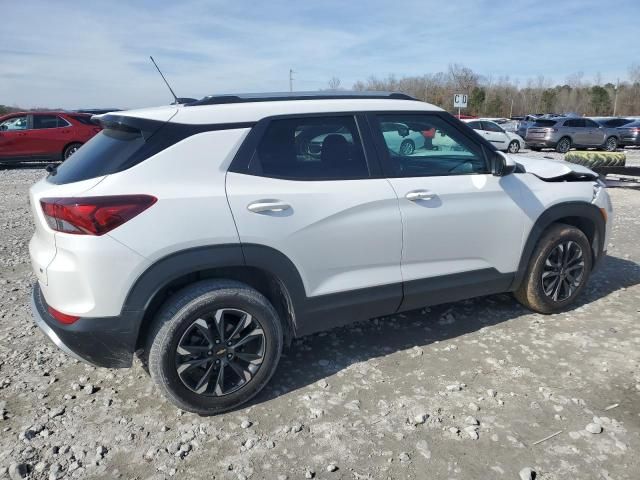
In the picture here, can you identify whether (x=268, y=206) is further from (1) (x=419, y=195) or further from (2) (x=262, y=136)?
(1) (x=419, y=195)

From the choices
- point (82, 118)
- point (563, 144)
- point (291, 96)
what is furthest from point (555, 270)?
point (563, 144)

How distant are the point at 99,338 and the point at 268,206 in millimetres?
1146

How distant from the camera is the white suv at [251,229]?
2615 millimetres

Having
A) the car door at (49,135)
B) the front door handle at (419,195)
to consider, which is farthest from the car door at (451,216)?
the car door at (49,135)

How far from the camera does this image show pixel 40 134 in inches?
557

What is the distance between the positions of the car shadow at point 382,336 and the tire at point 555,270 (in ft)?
0.76

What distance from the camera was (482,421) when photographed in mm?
2855

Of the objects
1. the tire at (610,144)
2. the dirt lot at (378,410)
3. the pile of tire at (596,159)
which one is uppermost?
the pile of tire at (596,159)

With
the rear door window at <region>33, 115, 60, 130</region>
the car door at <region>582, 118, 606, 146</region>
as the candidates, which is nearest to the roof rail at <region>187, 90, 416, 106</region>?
the rear door window at <region>33, 115, 60, 130</region>

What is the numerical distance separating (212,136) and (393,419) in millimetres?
1928

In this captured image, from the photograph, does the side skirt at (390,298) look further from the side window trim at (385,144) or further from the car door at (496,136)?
the car door at (496,136)

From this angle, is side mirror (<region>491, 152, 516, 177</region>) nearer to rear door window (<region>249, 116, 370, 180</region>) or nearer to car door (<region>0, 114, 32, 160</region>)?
rear door window (<region>249, 116, 370, 180</region>)

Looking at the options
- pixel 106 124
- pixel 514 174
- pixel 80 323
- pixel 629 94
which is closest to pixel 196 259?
pixel 80 323

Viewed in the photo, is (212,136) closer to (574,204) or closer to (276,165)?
(276,165)
